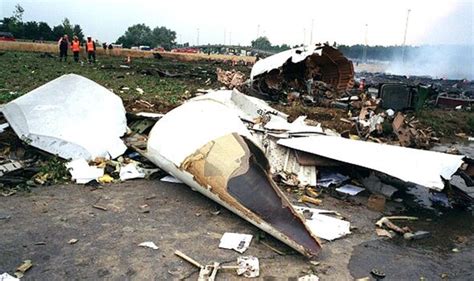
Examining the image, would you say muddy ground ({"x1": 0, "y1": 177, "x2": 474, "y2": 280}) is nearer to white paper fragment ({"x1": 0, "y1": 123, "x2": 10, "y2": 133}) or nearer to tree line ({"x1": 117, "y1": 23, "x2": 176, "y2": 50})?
white paper fragment ({"x1": 0, "y1": 123, "x2": 10, "y2": 133})

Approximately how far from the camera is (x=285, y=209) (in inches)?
170

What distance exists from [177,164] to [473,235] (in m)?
4.01

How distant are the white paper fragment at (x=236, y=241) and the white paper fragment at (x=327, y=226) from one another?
0.80m

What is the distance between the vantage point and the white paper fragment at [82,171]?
19.8ft

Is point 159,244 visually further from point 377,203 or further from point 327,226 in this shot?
point 377,203

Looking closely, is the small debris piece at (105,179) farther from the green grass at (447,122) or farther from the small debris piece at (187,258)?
the green grass at (447,122)

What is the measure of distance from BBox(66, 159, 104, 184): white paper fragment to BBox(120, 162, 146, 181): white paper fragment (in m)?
0.33

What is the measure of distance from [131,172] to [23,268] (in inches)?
113

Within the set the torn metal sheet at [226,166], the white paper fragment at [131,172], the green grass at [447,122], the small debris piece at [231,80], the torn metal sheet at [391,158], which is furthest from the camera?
the small debris piece at [231,80]

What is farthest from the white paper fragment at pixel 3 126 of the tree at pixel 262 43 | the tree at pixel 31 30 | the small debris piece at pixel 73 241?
the tree at pixel 262 43

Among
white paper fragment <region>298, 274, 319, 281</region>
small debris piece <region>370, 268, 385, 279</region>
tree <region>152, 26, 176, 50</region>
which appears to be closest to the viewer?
white paper fragment <region>298, 274, 319, 281</region>

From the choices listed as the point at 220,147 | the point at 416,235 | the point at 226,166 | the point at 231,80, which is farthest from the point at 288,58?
the point at 416,235

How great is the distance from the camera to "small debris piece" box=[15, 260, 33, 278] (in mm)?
3597

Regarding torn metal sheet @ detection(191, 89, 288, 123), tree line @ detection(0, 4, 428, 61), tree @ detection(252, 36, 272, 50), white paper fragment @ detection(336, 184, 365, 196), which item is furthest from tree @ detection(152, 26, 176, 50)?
white paper fragment @ detection(336, 184, 365, 196)
